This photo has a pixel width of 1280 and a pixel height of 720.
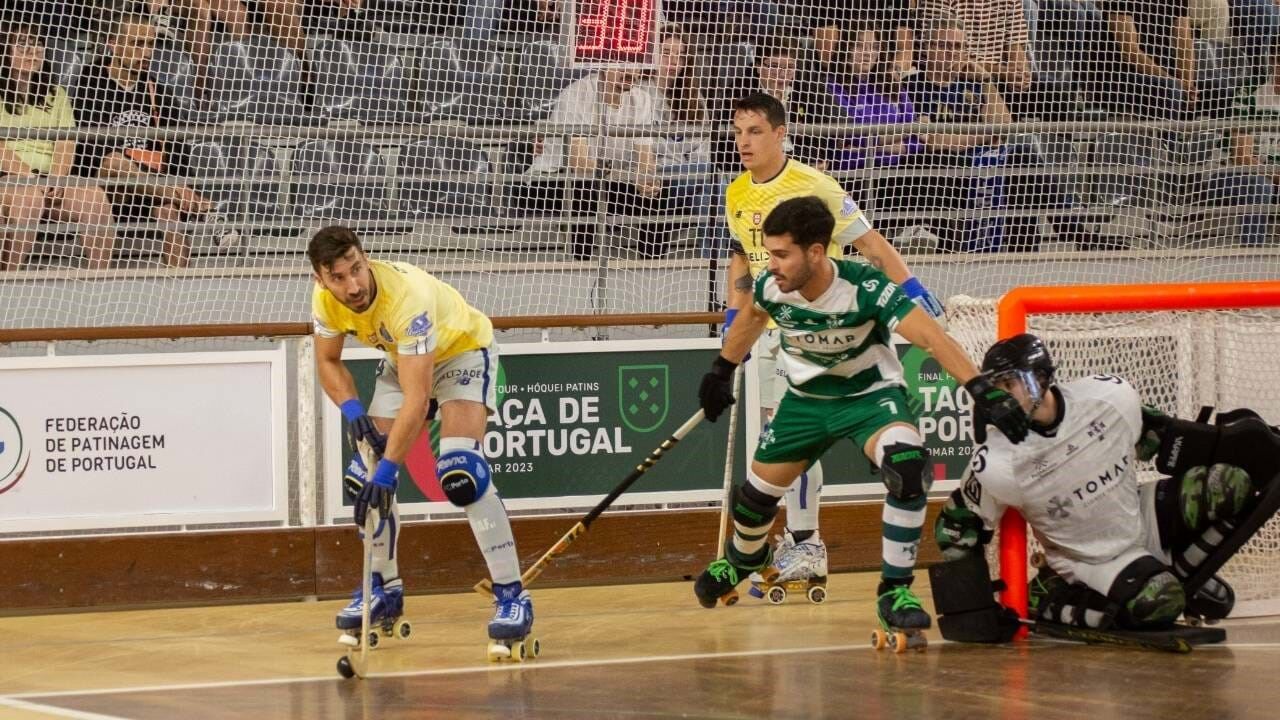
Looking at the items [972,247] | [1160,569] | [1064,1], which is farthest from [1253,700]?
[1064,1]

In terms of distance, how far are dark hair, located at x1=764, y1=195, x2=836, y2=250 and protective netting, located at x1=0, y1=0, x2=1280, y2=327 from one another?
230cm

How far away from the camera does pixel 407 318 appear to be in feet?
16.6

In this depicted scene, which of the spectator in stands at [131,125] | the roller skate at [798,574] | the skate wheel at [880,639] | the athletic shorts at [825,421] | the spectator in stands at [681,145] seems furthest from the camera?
the spectator in stands at [681,145]

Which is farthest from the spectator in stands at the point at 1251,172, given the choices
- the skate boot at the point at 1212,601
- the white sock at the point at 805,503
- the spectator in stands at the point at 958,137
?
the skate boot at the point at 1212,601

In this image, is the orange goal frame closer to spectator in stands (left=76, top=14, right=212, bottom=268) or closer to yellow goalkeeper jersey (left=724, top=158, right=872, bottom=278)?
yellow goalkeeper jersey (left=724, top=158, right=872, bottom=278)

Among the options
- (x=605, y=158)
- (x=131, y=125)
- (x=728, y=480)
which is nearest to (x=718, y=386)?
(x=728, y=480)

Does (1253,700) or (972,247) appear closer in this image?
(1253,700)

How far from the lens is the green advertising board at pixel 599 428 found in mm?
6668

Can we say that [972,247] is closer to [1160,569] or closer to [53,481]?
[1160,569]

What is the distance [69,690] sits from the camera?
4.78 m

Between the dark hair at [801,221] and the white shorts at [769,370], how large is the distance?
134 centimetres

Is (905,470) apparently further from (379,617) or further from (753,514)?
(379,617)

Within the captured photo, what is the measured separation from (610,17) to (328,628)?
3.22m

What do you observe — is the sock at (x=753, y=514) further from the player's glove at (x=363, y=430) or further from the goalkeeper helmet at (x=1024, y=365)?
the player's glove at (x=363, y=430)
